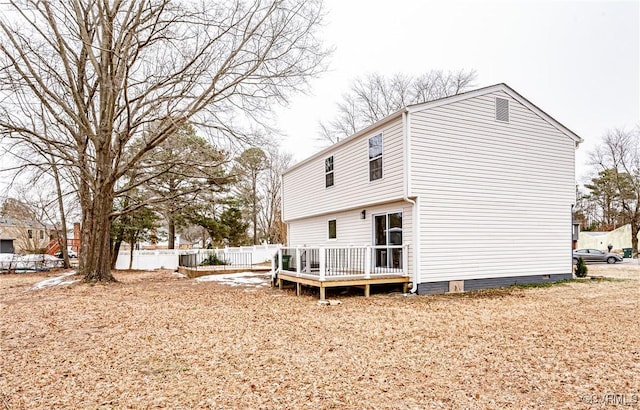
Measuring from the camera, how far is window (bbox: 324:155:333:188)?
14.2 meters

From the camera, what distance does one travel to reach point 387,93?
30.2 meters

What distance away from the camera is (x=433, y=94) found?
29.5 m

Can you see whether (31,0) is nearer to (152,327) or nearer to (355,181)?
(152,327)

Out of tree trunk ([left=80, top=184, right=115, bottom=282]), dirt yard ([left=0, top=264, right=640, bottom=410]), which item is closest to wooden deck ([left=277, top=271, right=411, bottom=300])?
dirt yard ([left=0, top=264, right=640, bottom=410])

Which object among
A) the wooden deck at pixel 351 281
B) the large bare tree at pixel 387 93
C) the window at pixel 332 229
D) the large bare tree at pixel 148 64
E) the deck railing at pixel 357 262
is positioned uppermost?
the large bare tree at pixel 387 93

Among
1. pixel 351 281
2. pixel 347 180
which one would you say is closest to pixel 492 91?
pixel 347 180

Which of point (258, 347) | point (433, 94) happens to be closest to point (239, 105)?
point (258, 347)

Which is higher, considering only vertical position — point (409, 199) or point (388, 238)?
point (409, 199)

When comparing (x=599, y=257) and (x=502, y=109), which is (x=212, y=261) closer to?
(x=502, y=109)

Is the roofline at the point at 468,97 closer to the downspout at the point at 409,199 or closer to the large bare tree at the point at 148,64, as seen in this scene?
the downspout at the point at 409,199

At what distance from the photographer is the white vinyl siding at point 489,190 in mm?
10594

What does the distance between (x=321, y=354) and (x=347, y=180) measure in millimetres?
8428

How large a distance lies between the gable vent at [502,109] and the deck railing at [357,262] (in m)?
4.99

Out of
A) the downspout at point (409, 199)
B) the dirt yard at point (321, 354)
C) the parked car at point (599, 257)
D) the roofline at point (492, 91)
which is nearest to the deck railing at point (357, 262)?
the downspout at point (409, 199)
